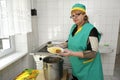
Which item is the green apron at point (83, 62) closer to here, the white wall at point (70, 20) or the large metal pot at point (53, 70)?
the large metal pot at point (53, 70)

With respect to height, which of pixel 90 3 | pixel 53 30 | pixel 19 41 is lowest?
pixel 19 41

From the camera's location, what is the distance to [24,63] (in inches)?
72.1

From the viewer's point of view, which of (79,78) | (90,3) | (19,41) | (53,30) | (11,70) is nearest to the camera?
(79,78)

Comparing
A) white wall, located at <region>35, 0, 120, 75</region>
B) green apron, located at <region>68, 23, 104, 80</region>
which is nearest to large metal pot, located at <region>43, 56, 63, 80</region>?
green apron, located at <region>68, 23, 104, 80</region>

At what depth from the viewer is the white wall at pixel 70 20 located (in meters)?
2.13

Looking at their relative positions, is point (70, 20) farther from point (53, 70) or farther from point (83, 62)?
point (53, 70)

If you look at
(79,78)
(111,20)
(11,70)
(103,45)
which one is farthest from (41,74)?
(111,20)

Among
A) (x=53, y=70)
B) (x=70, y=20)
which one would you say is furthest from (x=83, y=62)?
(x=70, y=20)

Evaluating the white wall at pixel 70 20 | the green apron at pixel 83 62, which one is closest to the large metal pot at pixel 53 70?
the green apron at pixel 83 62

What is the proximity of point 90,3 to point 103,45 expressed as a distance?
30.4 inches

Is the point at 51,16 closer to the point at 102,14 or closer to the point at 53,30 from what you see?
the point at 53,30

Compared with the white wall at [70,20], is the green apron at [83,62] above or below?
below

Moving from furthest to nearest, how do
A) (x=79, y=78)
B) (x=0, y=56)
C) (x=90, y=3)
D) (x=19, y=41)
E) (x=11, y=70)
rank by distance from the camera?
(x=90, y=3), (x=19, y=41), (x=11, y=70), (x=0, y=56), (x=79, y=78)

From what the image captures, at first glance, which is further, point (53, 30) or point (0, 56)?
point (53, 30)
